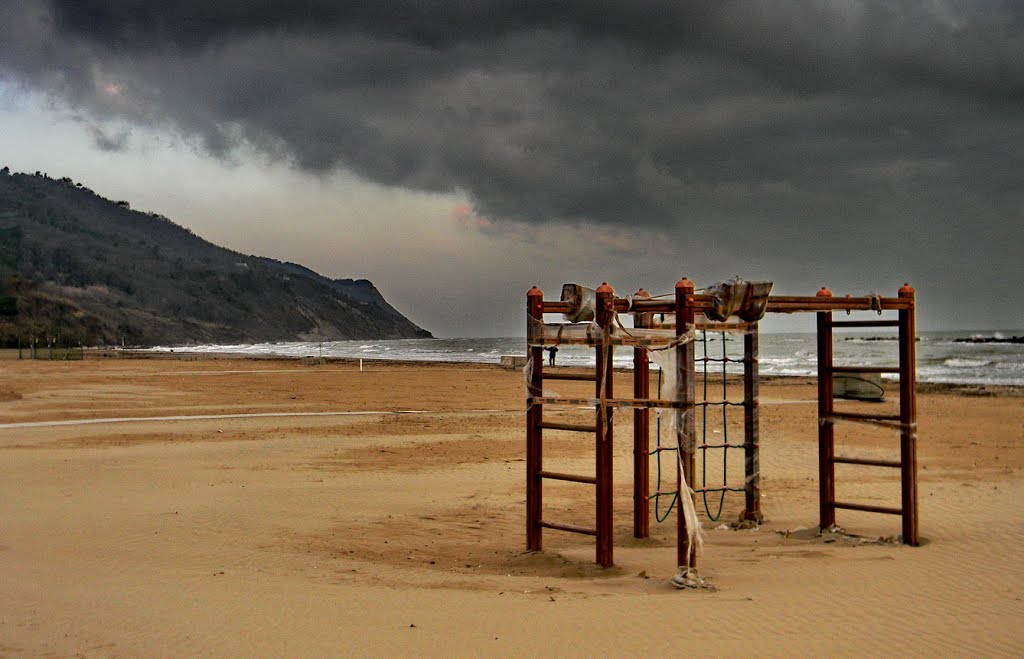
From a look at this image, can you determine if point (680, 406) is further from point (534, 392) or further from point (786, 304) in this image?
point (786, 304)

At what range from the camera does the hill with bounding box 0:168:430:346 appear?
4053 inches

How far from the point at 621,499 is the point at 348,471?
5075mm

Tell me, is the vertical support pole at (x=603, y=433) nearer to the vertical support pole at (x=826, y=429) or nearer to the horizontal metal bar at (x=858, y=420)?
the vertical support pole at (x=826, y=429)

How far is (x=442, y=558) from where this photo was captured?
8945 mm

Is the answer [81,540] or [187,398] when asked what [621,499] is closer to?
[81,540]

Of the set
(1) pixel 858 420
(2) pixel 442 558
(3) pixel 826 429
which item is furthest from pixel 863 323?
(2) pixel 442 558

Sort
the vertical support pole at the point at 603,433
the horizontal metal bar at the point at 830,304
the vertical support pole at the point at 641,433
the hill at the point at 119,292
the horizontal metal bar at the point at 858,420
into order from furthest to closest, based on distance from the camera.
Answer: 1. the hill at the point at 119,292
2. the horizontal metal bar at the point at 858,420
3. the vertical support pole at the point at 641,433
4. the horizontal metal bar at the point at 830,304
5. the vertical support pole at the point at 603,433

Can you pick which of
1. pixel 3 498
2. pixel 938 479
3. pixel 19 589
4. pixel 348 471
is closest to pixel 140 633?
pixel 19 589

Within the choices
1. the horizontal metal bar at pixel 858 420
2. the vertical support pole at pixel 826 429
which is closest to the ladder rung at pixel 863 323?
the vertical support pole at pixel 826 429

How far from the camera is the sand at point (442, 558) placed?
6102mm

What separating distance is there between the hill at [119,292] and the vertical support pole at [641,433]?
97057 millimetres

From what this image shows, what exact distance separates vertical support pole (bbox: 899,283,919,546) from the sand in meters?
0.31

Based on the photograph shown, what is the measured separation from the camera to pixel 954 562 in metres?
8.51

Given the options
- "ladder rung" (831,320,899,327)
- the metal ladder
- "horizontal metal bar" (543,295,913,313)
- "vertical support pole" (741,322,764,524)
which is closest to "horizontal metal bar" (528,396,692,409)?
"horizontal metal bar" (543,295,913,313)
